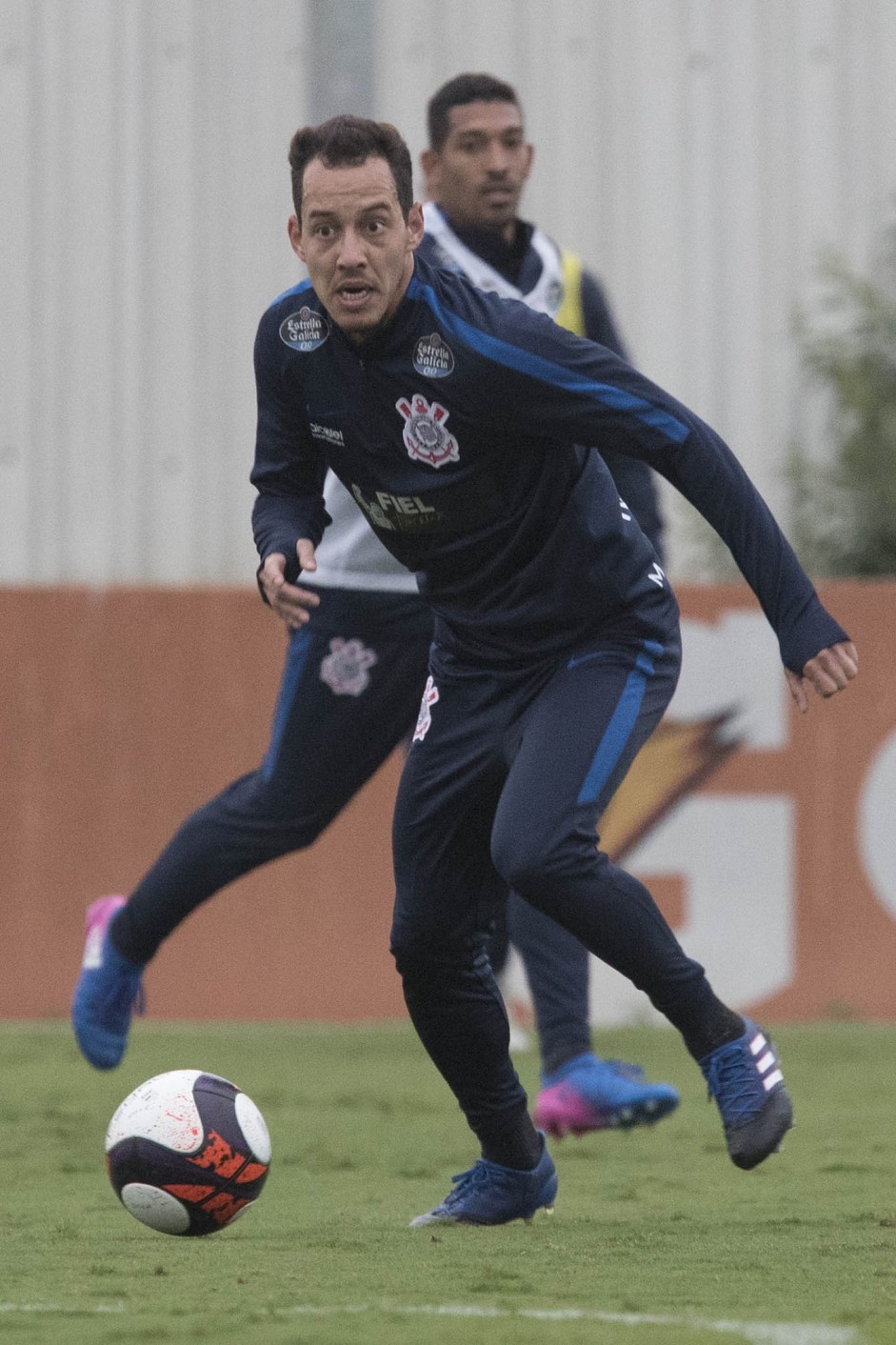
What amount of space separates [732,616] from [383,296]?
4760 millimetres

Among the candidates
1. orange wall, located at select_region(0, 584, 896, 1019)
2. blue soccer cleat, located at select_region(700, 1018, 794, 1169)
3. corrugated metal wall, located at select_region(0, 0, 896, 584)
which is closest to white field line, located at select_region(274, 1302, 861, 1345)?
blue soccer cleat, located at select_region(700, 1018, 794, 1169)

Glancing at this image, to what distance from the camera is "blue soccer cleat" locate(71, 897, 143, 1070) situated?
242 inches

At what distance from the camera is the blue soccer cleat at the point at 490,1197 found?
4738mm

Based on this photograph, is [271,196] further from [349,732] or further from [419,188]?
[349,732]

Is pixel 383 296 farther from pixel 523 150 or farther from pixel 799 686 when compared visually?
pixel 523 150

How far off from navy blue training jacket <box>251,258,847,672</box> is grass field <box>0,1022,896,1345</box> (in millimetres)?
1127

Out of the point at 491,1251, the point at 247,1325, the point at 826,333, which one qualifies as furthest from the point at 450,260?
the point at 826,333

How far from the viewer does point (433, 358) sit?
14.3 ft

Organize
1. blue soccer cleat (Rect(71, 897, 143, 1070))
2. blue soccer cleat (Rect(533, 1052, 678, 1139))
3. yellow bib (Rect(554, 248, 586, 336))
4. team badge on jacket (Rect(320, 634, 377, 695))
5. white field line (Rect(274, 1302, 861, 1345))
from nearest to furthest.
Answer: white field line (Rect(274, 1302, 861, 1345)), blue soccer cleat (Rect(533, 1052, 678, 1139)), team badge on jacket (Rect(320, 634, 377, 695)), blue soccer cleat (Rect(71, 897, 143, 1070)), yellow bib (Rect(554, 248, 586, 336))

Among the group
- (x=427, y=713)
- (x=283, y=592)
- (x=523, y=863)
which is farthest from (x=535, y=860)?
(x=283, y=592)

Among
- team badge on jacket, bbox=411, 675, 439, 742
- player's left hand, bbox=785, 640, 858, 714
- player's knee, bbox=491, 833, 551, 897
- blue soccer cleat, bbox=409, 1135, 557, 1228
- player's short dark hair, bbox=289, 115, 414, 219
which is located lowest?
→ blue soccer cleat, bbox=409, 1135, 557, 1228

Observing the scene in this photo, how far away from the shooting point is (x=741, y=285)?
1183 cm

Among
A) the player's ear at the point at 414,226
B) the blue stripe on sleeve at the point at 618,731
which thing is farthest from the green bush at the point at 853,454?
the player's ear at the point at 414,226

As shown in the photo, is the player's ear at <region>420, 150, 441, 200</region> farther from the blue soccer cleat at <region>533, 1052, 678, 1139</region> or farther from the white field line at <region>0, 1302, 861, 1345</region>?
the white field line at <region>0, 1302, 861, 1345</region>
